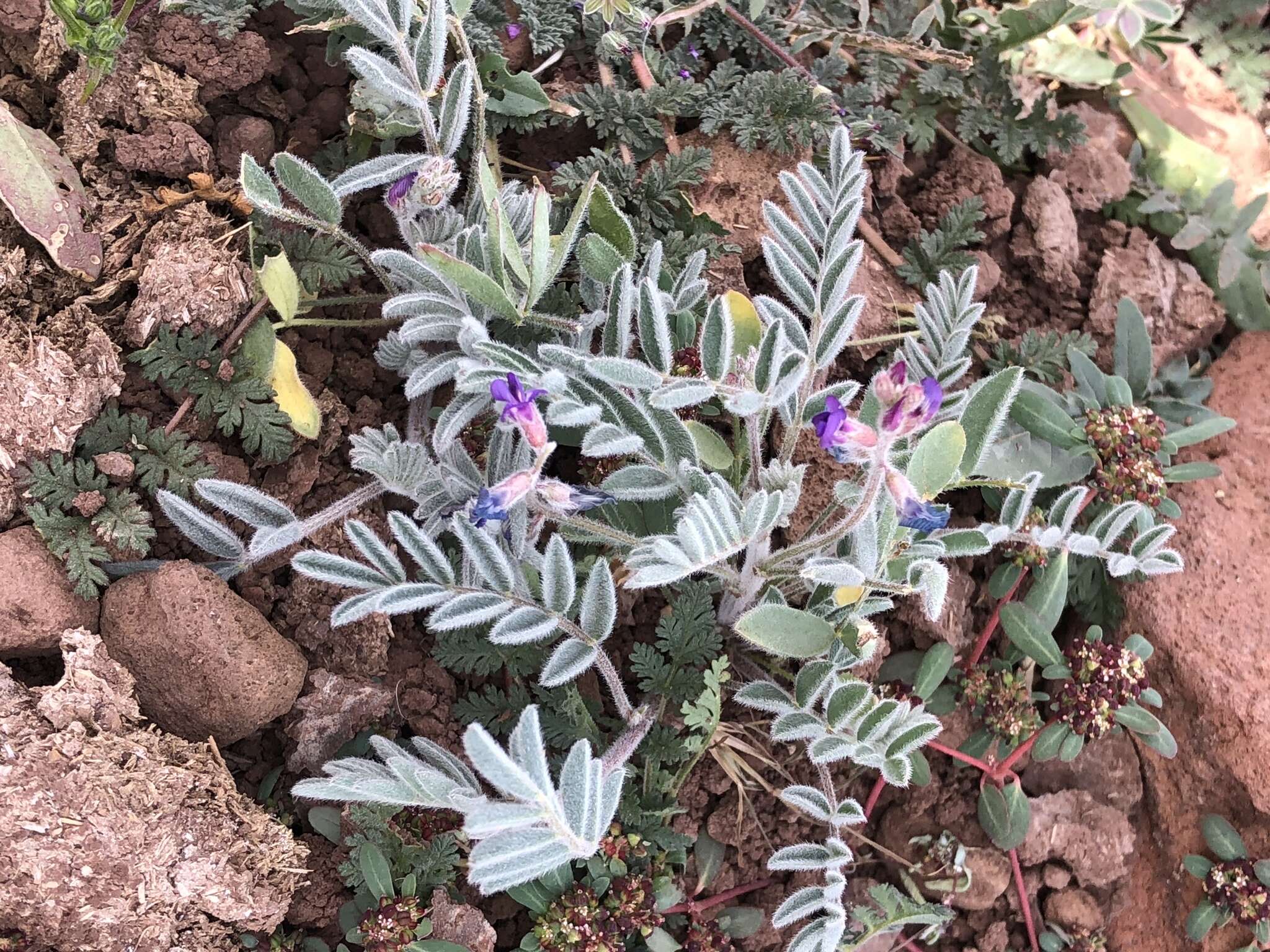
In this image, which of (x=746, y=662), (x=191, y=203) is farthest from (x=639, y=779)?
(x=191, y=203)

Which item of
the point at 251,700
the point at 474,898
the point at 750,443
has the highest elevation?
the point at 750,443

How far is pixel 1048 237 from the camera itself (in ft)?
9.30

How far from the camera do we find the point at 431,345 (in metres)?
2.28

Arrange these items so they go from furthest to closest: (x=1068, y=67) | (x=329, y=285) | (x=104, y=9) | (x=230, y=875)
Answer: (x=1068, y=67)
(x=329, y=285)
(x=104, y=9)
(x=230, y=875)

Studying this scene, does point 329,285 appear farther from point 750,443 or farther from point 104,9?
point 750,443

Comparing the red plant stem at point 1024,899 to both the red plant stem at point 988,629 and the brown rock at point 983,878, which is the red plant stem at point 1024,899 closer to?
the brown rock at point 983,878

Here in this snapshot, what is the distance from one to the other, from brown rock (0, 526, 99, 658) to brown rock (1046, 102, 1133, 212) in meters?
2.74

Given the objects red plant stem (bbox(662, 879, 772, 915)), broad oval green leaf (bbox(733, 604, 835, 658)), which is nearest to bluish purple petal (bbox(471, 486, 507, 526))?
broad oval green leaf (bbox(733, 604, 835, 658))

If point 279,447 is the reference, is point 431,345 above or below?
above

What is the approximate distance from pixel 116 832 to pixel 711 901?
4.07 feet

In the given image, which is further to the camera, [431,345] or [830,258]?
[431,345]

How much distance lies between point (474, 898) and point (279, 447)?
105cm

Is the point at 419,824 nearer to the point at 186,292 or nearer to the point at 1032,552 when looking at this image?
the point at 186,292

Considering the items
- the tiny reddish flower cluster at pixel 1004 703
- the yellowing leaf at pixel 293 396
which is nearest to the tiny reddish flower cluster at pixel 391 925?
the yellowing leaf at pixel 293 396
